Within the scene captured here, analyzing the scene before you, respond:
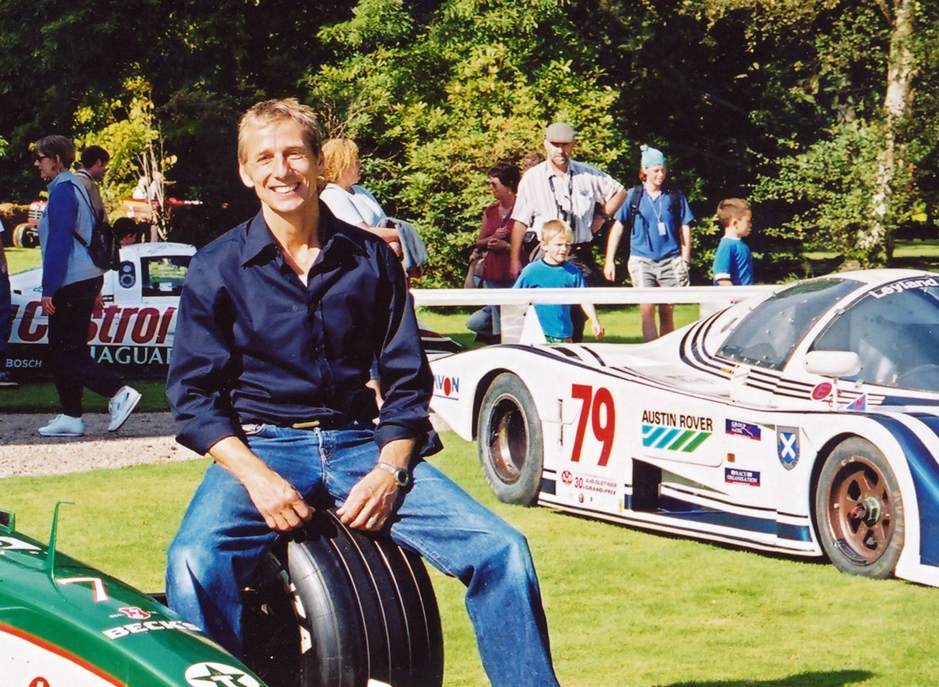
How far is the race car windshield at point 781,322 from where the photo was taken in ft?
24.4

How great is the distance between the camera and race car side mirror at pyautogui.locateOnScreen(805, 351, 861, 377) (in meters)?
6.55

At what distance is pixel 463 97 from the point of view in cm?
2394

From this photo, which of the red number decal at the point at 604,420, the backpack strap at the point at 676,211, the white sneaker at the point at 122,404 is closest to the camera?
the red number decal at the point at 604,420

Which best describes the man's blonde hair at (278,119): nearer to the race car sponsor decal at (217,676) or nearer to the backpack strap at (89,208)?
the race car sponsor decal at (217,676)

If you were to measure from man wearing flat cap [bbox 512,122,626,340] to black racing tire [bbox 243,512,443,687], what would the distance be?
24.5 ft

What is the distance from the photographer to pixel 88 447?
10.2m

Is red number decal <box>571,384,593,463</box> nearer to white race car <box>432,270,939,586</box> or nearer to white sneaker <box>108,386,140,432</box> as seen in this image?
white race car <box>432,270,939,586</box>

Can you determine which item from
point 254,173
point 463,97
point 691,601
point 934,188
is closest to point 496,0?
point 463,97

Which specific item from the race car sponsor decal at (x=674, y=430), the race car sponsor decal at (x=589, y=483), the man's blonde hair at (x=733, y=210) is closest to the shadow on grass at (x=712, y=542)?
the race car sponsor decal at (x=589, y=483)

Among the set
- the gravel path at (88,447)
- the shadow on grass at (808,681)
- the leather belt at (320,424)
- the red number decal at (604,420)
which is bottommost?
the shadow on grass at (808,681)

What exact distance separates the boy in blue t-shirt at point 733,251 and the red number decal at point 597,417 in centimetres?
413

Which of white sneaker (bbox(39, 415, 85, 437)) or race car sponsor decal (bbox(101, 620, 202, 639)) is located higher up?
race car sponsor decal (bbox(101, 620, 202, 639))

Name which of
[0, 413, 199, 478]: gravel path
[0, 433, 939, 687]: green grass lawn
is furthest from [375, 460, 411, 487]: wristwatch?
[0, 413, 199, 478]: gravel path

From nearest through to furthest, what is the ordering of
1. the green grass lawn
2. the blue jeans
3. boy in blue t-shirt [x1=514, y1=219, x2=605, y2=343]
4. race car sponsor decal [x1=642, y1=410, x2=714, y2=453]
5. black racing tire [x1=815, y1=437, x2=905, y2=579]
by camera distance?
the blue jeans, the green grass lawn, black racing tire [x1=815, y1=437, x2=905, y2=579], race car sponsor decal [x1=642, y1=410, x2=714, y2=453], boy in blue t-shirt [x1=514, y1=219, x2=605, y2=343]
